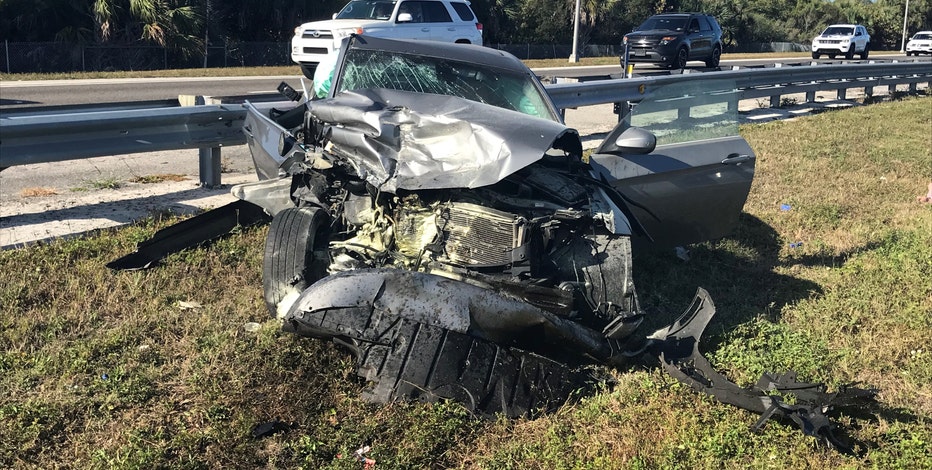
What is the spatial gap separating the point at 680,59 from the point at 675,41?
62 cm

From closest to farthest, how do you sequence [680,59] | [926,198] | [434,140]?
[434,140], [926,198], [680,59]

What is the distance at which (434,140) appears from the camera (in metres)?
4.64

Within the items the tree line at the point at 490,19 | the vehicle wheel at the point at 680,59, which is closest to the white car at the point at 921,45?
the tree line at the point at 490,19

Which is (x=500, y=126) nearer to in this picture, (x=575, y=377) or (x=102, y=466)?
(x=575, y=377)

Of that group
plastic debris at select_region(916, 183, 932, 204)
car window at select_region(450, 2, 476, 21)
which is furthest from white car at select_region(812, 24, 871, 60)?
plastic debris at select_region(916, 183, 932, 204)

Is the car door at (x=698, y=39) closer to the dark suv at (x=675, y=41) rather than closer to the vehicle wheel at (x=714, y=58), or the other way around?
the dark suv at (x=675, y=41)

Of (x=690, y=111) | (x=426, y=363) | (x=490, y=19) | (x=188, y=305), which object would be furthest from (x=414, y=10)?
(x=490, y=19)

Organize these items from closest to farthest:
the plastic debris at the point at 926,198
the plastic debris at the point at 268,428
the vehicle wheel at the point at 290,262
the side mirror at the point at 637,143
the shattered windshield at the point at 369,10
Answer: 1. the plastic debris at the point at 268,428
2. the vehicle wheel at the point at 290,262
3. the side mirror at the point at 637,143
4. the plastic debris at the point at 926,198
5. the shattered windshield at the point at 369,10

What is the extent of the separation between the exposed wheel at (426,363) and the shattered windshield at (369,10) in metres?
15.1

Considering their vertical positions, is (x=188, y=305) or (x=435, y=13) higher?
(x=435, y=13)

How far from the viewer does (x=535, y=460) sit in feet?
12.0

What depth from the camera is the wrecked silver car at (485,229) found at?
3.90 meters

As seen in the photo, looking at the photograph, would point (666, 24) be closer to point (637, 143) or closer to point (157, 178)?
point (157, 178)

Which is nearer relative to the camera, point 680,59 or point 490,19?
point 680,59
